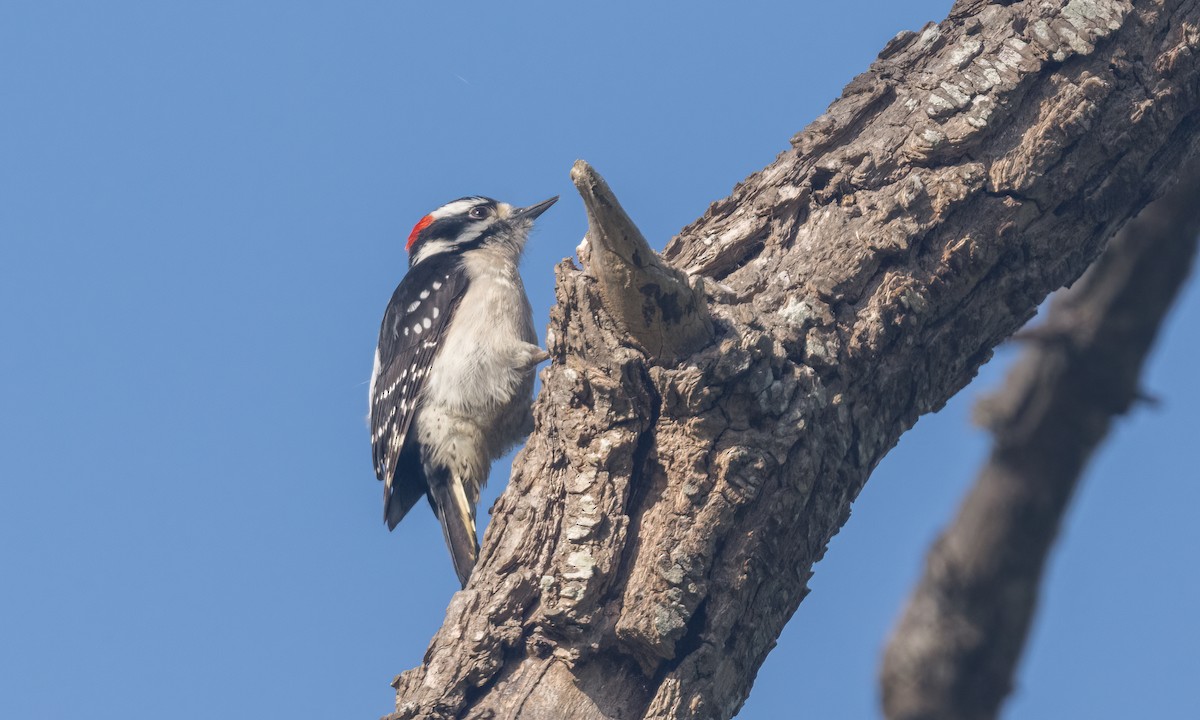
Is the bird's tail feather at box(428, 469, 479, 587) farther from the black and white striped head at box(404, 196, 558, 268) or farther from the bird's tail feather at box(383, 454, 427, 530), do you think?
the black and white striped head at box(404, 196, 558, 268)

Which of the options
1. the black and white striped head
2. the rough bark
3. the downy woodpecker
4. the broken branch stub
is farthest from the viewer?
the black and white striped head

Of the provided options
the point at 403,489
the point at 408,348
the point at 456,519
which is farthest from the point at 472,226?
the point at 456,519

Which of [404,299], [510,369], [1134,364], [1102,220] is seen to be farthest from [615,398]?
[404,299]

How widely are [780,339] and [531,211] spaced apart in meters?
3.80

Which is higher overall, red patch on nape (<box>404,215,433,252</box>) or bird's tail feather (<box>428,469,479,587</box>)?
red patch on nape (<box>404,215,433,252</box>)

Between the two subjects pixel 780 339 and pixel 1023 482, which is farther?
pixel 780 339

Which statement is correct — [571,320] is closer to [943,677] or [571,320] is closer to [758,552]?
[758,552]

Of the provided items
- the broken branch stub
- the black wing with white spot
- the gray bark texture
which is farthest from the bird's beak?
the broken branch stub

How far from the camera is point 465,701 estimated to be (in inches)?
114

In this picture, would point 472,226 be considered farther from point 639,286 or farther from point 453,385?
point 639,286

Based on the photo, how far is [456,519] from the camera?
5.46m

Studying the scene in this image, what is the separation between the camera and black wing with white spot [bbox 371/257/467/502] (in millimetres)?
5848

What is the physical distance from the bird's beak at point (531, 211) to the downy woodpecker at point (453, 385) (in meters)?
0.35

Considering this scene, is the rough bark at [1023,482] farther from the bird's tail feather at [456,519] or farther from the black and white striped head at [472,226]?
the black and white striped head at [472,226]
